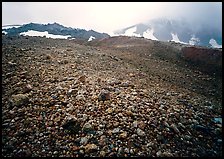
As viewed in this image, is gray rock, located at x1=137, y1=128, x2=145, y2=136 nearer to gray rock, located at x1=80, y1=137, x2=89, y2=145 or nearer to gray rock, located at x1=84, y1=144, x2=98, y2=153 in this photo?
gray rock, located at x1=84, y1=144, x2=98, y2=153

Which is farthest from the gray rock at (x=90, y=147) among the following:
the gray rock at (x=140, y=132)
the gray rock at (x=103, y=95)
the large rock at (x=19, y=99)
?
the large rock at (x=19, y=99)

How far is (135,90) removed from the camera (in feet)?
25.8

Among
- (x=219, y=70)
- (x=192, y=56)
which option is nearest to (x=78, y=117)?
(x=219, y=70)

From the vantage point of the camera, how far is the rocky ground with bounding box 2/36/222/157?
5.20 m

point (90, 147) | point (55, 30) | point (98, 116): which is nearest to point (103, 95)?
point (98, 116)

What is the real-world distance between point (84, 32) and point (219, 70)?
5883 inches

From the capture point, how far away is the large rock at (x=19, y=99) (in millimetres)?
6764

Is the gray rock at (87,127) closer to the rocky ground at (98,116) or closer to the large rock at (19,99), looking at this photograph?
the rocky ground at (98,116)

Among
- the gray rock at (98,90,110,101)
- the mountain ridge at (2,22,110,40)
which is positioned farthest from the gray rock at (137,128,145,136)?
the mountain ridge at (2,22,110,40)

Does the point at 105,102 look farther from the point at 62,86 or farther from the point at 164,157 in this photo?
the point at 164,157

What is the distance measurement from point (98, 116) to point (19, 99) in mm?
2739

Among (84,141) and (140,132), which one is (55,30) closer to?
(84,141)

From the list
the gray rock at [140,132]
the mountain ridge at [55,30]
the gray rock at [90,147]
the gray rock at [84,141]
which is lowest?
Answer: the gray rock at [90,147]

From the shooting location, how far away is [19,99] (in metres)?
6.92
